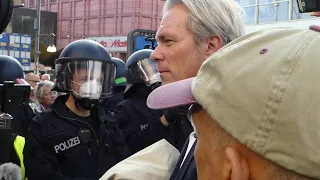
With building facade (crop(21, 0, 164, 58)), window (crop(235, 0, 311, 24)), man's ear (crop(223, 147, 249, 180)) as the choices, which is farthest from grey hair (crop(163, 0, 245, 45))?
building facade (crop(21, 0, 164, 58))

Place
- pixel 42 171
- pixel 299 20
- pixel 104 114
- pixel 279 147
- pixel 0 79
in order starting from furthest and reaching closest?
pixel 299 20, pixel 0 79, pixel 104 114, pixel 42 171, pixel 279 147

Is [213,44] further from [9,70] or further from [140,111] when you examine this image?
[9,70]

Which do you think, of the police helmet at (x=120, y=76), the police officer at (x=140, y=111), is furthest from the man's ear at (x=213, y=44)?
the police helmet at (x=120, y=76)

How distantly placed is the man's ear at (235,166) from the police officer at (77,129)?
1.91 meters

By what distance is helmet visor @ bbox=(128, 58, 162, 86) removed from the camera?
3890 millimetres

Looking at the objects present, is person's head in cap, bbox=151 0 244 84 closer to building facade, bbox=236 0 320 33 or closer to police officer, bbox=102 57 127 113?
police officer, bbox=102 57 127 113

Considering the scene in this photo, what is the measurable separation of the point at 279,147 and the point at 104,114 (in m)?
2.44

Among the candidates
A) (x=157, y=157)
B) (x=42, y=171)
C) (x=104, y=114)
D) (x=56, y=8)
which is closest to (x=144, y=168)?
(x=157, y=157)

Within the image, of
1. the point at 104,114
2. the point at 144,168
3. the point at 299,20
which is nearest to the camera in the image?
the point at 144,168

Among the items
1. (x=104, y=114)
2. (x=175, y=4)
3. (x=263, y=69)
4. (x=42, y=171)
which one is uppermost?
(x=175, y=4)

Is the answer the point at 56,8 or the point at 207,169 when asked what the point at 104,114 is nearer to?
the point at 207,169

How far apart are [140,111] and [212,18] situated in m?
2.02

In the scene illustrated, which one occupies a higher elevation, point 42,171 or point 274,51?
point 274,51

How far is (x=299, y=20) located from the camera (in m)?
13.3
